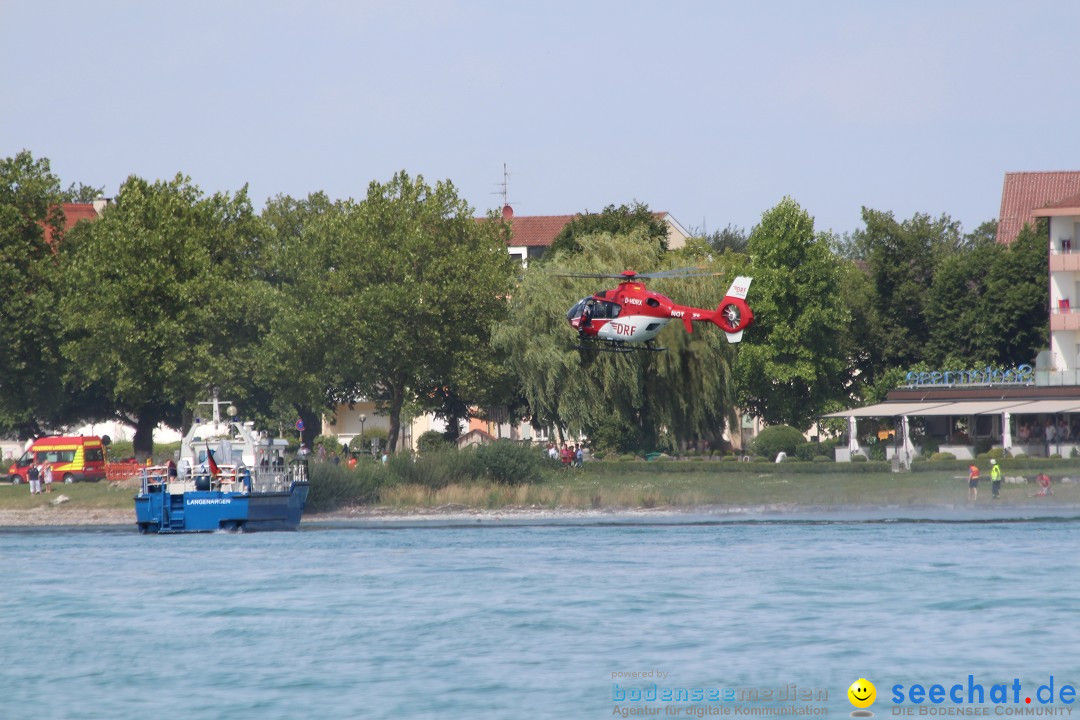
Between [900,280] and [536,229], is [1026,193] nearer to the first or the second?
[900,280]

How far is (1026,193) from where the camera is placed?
4432 inches

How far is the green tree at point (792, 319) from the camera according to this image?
87.4m

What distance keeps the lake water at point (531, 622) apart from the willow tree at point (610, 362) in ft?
66.3

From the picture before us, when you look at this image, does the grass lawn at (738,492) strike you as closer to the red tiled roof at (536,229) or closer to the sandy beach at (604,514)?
the sandy beach at (604,514)

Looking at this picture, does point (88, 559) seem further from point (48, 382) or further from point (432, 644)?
point (48, 382)

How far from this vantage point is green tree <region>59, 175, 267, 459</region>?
257 feet

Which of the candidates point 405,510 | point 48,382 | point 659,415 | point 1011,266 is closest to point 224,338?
point 48,382

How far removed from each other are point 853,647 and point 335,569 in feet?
64.3

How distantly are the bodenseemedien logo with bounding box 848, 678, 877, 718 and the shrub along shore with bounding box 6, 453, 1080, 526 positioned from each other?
38677 mm

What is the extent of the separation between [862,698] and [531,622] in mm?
11113

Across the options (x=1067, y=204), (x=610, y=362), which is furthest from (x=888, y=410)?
(x=1067, y=204)

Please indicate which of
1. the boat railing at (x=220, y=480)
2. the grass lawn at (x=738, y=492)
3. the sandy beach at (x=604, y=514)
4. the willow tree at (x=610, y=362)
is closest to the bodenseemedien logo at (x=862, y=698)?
the sandy beach at (x=604, y=514)

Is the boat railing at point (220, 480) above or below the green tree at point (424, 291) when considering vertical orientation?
below

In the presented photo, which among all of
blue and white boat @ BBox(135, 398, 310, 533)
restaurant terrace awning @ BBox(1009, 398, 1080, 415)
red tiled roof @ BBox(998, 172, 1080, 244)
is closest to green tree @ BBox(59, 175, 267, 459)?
blue and white boat @ BBox(135, 398, 310, 533)
